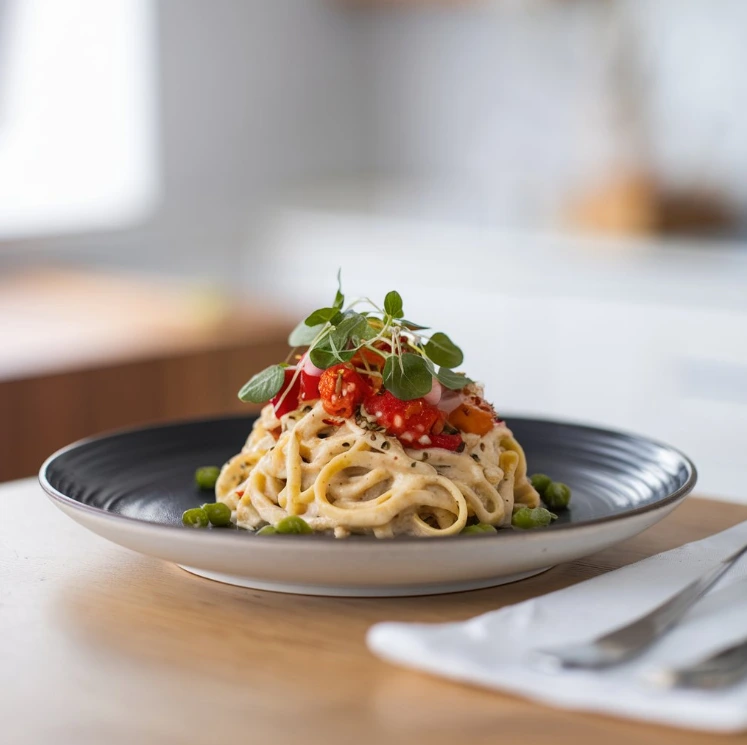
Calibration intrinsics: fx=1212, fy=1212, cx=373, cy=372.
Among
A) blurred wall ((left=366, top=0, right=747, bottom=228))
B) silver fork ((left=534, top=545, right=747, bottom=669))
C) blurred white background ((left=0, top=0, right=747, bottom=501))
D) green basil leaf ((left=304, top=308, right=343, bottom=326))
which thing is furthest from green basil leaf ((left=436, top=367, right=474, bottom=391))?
blurred wall ((left=366, top=0, right=747, bottom=228))

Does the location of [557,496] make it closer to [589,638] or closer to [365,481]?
[365,481]

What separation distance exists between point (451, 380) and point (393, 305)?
0.38 ft

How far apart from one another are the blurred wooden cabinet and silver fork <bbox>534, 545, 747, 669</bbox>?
220 cm

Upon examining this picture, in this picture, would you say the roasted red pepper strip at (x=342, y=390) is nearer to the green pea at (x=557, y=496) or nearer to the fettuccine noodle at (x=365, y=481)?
the fettuccine noodle at (x=365, y=481)

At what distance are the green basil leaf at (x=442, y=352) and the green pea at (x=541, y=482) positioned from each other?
0.19 metres

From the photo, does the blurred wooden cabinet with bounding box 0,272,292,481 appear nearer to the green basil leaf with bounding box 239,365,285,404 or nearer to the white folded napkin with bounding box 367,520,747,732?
the green basil leaf with bounding box 239,365,285,404

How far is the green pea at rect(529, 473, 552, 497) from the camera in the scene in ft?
4.95

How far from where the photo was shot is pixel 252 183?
5.87m

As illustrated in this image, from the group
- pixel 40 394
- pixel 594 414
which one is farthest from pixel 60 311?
pixel 594 414

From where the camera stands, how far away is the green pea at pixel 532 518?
1.36 meters

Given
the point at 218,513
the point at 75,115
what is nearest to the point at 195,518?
the point at 218,513

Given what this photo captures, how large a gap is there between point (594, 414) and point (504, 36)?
6.86 feet

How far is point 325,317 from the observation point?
56.1 inches

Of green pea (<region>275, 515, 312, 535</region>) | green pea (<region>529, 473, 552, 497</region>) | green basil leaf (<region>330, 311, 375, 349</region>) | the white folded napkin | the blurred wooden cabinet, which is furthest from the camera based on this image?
the blurred wooden cabinet
